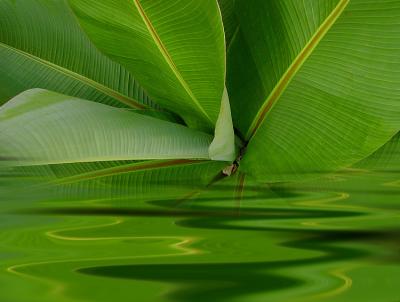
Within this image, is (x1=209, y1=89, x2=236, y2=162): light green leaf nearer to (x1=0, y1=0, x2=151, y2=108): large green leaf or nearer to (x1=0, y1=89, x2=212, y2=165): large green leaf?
(x1=0, y1=89, x2=212, y2=165): large green leaf

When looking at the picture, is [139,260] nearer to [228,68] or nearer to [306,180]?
[306,180]

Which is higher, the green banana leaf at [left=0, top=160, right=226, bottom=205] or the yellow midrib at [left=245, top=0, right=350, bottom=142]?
the yellow midrib at [left=245, top=0, right=350, bottom=142]

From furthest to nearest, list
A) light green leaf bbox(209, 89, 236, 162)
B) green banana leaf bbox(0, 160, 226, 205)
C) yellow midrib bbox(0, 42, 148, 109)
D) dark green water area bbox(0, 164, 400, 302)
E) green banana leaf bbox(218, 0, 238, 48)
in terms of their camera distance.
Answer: yellow midrib bbox(0, 42, 148, 109), green banana leaf bbox(218, 0, 238, 48), light green leaf bbox(209, 89, 236, 162), green banana leaf bbox(0, 160, 226, 205), dark green water area bbox(0, 164, 400, 302)

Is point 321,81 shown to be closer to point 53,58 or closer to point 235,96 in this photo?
point 235,96

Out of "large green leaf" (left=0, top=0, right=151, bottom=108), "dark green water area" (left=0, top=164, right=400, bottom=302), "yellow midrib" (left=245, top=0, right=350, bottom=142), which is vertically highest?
"large green leaf" (left=0, top=0, right=151, bottom=108)

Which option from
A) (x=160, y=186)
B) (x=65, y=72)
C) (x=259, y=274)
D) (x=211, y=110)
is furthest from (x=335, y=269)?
(x=65, y=72)

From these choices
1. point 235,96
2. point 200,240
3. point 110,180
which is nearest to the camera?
point 200,240

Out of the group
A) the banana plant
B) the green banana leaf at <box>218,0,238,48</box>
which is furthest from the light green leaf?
the green banana leaf at <box>218,0,238,48</box>

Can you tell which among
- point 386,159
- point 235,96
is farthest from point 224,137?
point 386,159
